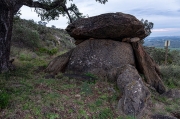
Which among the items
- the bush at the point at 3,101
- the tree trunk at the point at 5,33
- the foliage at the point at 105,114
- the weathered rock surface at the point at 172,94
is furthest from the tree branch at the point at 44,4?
the weathered rock surface at the point at 172,94

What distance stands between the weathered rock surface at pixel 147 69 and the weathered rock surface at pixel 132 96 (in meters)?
1.81

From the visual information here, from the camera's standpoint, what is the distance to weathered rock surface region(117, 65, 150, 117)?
5.55 meters

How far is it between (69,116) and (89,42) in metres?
4.30

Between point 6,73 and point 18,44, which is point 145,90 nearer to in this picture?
point 6,73

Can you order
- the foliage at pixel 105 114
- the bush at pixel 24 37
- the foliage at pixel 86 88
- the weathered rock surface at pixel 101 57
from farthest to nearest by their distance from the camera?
the bush at pixel 24 37 < the weathered rock surface at pixel 101 57 < the foliage at pixel 86 88 < the foliage at pixel 105 114

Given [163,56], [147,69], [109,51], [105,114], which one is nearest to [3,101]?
[105,114]

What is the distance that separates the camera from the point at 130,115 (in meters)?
5.37

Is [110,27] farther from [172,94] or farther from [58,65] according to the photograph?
[172,94]

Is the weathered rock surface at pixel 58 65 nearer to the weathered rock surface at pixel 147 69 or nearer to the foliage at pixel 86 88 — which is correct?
the foliage at pixel 86 88

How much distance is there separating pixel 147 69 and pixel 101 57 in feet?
6.46

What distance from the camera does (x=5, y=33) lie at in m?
7.86

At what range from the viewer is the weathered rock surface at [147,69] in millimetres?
8461

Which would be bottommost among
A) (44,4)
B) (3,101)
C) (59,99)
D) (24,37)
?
(59,99)

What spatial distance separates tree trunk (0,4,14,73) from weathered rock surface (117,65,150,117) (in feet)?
13.7
